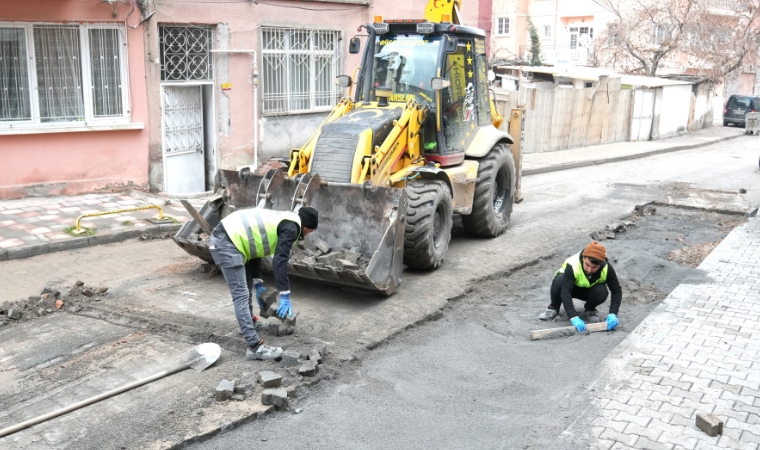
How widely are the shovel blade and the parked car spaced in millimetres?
34425

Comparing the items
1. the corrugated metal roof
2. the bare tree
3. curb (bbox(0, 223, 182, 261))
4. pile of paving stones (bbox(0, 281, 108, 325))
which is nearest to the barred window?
curb (bbox(0, 223, 182, 261))

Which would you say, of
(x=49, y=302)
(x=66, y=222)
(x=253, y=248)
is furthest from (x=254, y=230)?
(x=66, y=222)

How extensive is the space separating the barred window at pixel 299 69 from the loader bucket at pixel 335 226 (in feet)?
22.4

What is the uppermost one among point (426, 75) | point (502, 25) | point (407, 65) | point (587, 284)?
point (502, 25)

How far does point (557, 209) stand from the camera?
43.3 ft

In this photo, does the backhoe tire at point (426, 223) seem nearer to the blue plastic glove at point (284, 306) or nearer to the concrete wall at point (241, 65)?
the blue plastic glove at point (284, 306)

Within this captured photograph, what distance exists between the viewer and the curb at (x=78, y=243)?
361 inches

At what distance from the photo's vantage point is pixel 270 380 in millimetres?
5430

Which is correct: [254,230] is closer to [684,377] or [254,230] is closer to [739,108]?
[684,377]

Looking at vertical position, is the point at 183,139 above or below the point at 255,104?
below

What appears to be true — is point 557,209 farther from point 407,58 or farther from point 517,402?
point 517,402

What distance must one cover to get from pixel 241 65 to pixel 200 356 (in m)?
9.51

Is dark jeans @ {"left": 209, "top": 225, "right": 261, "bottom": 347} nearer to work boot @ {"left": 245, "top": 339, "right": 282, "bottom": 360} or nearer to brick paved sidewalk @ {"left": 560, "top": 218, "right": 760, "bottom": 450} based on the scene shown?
work boot @ {"left": 245, "top": 339, "right": 282, "bottom": 360}

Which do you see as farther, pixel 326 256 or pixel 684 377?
pixel 326 256
